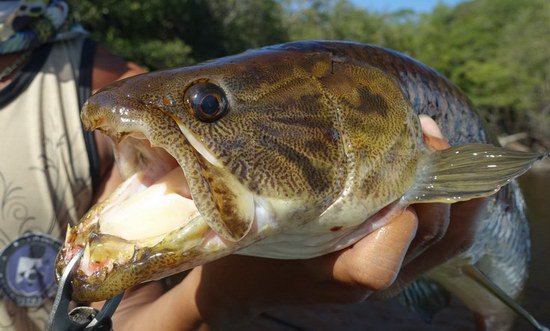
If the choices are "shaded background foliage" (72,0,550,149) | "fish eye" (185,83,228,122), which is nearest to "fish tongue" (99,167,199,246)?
"fish eye" (185,83,228,122)

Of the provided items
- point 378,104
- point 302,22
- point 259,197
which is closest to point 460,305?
point 378,104

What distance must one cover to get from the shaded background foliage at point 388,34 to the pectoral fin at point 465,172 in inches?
314

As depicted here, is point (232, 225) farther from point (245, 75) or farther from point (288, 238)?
point (245, 75)

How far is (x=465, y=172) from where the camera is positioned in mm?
1299

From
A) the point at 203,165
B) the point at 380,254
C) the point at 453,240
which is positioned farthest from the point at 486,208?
the point at 203,165

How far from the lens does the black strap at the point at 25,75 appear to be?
1.83m

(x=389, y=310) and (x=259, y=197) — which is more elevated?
(x=259, y=197)

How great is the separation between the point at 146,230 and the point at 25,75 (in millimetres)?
1145

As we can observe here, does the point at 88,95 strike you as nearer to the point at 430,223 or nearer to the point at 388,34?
the point at 430,223

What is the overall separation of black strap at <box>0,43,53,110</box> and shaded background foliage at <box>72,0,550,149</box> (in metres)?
7.01

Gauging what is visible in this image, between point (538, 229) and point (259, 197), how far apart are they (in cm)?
567

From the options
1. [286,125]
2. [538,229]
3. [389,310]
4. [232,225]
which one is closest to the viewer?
[232,225]

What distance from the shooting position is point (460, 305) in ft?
12.0

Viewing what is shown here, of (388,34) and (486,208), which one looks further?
(388,34)
